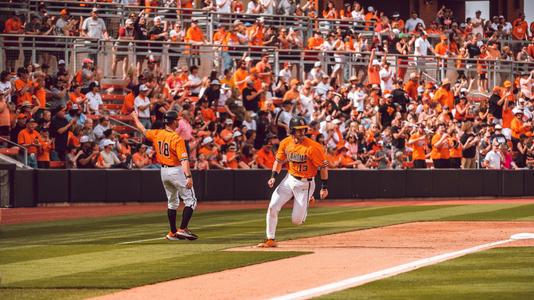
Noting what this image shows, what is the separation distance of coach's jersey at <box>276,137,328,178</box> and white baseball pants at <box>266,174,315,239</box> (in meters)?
0.14

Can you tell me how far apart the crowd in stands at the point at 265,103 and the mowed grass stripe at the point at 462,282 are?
13166 millimetres

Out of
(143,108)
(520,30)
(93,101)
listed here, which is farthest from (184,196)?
(520,30)

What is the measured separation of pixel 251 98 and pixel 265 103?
2.15ft

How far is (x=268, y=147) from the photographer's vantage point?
30.2m

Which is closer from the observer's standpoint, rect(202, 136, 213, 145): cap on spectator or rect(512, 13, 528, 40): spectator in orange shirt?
rect(202, 136, 213, 145): cap on spectator

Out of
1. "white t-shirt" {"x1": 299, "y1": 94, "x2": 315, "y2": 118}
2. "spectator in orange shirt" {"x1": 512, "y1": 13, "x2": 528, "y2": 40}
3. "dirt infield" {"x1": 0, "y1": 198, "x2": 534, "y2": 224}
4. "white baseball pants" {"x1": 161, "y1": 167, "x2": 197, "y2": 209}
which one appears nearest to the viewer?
"white baseball pants" {"x1": 161, "y1": 167, "x2": 197, "y2": 209}

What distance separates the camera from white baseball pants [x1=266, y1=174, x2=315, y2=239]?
1719 cm

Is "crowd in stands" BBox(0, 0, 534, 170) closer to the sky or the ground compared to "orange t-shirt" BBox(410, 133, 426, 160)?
closer to the sky

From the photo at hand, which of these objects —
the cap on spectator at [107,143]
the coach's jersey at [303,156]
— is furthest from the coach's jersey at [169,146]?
the cap on spectator at [107,143]

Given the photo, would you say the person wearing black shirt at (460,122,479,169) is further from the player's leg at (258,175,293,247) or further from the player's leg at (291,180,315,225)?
the player's leg at (258,175,293,247)

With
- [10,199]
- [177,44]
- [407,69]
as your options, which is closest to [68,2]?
[177,44]

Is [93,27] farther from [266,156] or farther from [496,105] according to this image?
[496,105]

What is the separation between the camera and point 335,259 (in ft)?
50.2

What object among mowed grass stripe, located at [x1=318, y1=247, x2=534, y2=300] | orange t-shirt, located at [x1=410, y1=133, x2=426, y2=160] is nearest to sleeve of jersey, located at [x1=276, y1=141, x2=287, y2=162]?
mowed grass stripe, located at [x1=318, y1=247, x2=534, y2=300]
